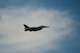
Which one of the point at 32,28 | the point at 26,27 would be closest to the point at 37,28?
the point at 32,28

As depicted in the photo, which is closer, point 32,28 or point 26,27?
point 32,28

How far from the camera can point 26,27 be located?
15275cm

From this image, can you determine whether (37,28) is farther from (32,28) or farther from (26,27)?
(26,27)

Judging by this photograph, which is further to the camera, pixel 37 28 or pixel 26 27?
pixel 26 27

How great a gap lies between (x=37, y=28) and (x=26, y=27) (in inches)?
527

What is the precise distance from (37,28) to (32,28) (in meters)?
4.12

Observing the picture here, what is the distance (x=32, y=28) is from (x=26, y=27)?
11908 mm

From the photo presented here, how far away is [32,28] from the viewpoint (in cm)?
14225

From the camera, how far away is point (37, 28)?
143375mm
